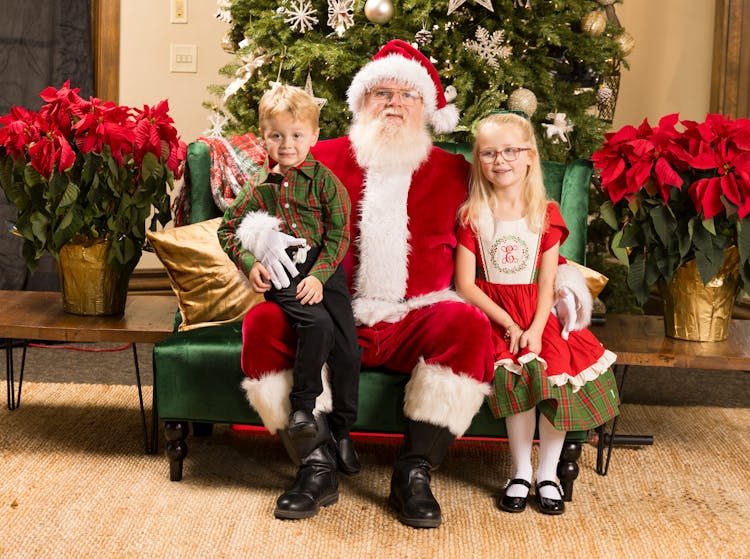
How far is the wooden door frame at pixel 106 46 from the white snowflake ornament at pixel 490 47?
1959mm

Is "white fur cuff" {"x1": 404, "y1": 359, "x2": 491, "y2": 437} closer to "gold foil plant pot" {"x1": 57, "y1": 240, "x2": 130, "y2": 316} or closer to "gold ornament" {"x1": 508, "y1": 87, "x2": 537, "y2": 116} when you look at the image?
"gold foil plant pot" {"x1": 57, "y1": 240, "x2": 130, "y2": 316}

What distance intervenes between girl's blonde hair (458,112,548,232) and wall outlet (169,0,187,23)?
2664mm

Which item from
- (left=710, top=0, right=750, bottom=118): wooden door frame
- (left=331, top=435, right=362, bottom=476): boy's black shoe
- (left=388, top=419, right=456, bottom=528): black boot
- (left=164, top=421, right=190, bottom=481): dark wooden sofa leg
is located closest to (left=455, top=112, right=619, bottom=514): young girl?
(left=388, top=419, right=456, bottom=528): black boot

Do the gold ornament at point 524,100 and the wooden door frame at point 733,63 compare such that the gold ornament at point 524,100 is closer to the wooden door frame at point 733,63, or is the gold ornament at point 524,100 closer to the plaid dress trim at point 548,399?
the wooden door frame at point 733,63

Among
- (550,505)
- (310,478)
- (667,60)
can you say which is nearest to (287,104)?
(310,478)

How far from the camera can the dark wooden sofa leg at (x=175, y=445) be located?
7.86ft

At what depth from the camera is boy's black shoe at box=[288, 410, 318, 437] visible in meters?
2.19

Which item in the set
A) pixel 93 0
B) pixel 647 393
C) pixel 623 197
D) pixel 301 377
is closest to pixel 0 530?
pixel 301 377

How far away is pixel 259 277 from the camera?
2.24 meters

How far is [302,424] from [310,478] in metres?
0.14

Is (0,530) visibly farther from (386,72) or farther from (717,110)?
(717,110)

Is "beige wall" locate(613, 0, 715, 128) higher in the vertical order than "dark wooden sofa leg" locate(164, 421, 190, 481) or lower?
higher

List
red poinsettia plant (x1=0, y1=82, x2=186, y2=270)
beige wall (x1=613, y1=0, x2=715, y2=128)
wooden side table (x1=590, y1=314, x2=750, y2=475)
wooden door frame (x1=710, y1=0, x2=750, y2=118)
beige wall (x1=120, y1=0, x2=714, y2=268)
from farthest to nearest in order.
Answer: beige wall (x1=120, y1=0, x2=714, y2=268)
beige wall (x1=613, y1=0, x2=715, y2=128)
wooden door frame (x1=710, y1=0, x2=750, y2=118)
red poinsettia plant (x1=0, y1=82, x2=186, y2=270)
wooden side table (x1=590, y1=314, x2=750, y2=475)

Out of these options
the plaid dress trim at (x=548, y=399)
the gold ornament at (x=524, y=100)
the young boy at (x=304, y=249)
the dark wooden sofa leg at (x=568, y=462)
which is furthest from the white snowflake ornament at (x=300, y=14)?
the dark wooden sofa leg at (x=568, y=462)
